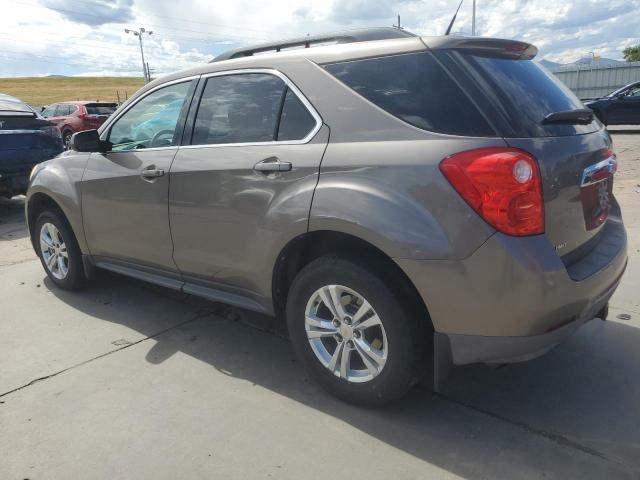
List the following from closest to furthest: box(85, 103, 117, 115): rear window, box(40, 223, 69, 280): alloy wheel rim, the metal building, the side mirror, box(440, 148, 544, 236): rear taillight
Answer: box(440, 148, 544, 236): rear taillight, the side mirror, box(40, 223, 69, 280): alloy wheel rim, box(85, 103, 117, 115): rear window, the metal building

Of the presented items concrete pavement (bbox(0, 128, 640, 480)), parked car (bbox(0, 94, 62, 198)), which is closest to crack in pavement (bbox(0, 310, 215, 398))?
concrete pavement (bbox(0, 128, 640, 480))

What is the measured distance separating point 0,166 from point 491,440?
7321 mm

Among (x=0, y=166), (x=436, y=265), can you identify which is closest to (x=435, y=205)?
(x=436, y=265)

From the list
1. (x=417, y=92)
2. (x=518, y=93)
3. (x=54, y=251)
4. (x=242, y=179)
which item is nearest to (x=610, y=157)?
(x=518, y=93)

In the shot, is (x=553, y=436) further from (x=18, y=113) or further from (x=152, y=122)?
(x=18, y=113)

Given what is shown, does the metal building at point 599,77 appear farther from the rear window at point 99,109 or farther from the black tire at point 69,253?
the black tire at point 69,253

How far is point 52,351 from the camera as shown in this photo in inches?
140

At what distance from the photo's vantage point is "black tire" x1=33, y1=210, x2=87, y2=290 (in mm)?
4379

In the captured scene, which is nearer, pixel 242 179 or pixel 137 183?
pixel 242 179

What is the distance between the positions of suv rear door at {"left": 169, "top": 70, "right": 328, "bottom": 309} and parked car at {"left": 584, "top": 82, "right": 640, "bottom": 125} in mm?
15463

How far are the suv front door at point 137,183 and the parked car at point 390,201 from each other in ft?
0.11

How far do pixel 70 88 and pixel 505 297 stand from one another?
84236mm

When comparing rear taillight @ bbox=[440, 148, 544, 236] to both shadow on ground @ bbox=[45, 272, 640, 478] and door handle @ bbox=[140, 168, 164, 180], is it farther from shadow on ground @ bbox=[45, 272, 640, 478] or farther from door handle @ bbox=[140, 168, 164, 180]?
door handle @ bbox=[140, 168, 164, 180]

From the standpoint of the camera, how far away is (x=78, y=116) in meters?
18.4
